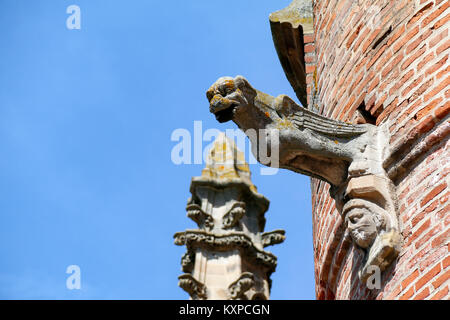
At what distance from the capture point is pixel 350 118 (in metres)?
6.23

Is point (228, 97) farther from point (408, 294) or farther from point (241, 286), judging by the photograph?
point (241, 286)

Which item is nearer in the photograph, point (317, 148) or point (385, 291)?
point (385, 291)

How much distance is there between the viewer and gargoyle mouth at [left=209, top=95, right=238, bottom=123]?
5555mm

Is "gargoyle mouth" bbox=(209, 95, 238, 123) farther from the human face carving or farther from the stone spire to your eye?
the stone spire

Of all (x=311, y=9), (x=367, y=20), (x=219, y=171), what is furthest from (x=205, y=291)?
(x=367, y=20)

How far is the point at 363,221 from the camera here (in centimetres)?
544

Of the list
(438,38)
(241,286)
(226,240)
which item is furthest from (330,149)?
(226,240)

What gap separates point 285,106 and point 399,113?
0.65 meters

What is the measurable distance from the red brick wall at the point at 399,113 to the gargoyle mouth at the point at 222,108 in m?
0.89

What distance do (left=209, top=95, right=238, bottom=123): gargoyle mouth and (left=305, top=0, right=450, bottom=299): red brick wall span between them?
893 mm

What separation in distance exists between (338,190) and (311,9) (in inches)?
112

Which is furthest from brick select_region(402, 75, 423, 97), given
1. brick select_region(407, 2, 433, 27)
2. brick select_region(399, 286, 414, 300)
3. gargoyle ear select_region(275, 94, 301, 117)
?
brick select_region(399, 286, 414, 300)

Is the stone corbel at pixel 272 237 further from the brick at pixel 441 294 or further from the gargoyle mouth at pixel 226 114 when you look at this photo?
the brick at pixel 441 294

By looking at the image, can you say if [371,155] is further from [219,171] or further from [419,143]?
[219,171]
